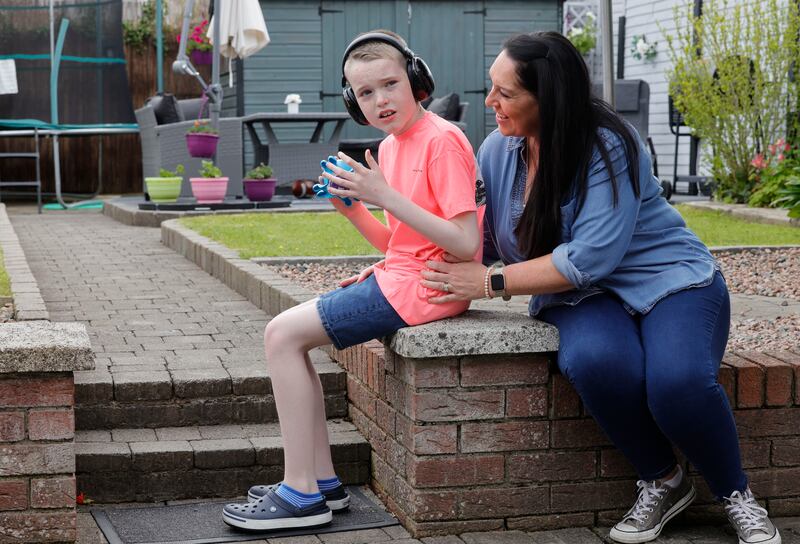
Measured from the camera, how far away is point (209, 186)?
10508mm

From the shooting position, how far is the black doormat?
306 centimetres

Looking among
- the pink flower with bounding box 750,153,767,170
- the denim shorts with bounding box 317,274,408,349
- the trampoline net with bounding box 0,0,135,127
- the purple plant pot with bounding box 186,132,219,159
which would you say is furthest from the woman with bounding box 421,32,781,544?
the trampoline net with bounding box 0,0,135,127

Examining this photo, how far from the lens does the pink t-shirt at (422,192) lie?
294cm

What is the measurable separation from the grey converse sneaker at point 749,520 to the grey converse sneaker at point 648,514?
143mm

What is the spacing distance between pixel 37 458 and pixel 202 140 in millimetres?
8190

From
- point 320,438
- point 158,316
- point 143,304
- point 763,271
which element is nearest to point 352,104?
point 320,438

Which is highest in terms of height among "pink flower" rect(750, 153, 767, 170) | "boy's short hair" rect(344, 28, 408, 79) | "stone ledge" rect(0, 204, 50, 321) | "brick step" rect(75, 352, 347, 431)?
"boy's short hair" rect(344, 28, 408, 79)

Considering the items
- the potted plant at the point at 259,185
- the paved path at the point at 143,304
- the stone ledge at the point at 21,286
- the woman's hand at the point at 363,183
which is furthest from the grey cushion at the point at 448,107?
the woman's hand at the point at 363,183

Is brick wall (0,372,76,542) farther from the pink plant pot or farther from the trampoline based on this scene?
the trampoline

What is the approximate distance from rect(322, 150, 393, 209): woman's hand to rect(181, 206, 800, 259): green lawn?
367 cm

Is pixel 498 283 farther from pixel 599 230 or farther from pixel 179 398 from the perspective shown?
pixel 179 398

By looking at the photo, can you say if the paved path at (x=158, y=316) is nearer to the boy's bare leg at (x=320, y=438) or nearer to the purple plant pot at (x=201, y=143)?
the boy's bare leg at (x=320, y=438)

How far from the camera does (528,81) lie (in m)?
2.93

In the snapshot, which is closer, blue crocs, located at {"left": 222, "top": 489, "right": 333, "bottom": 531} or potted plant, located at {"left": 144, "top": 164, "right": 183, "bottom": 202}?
blue crocs, located at {"left": 222, "top": 489, "right": 333, "bottom": 531}
